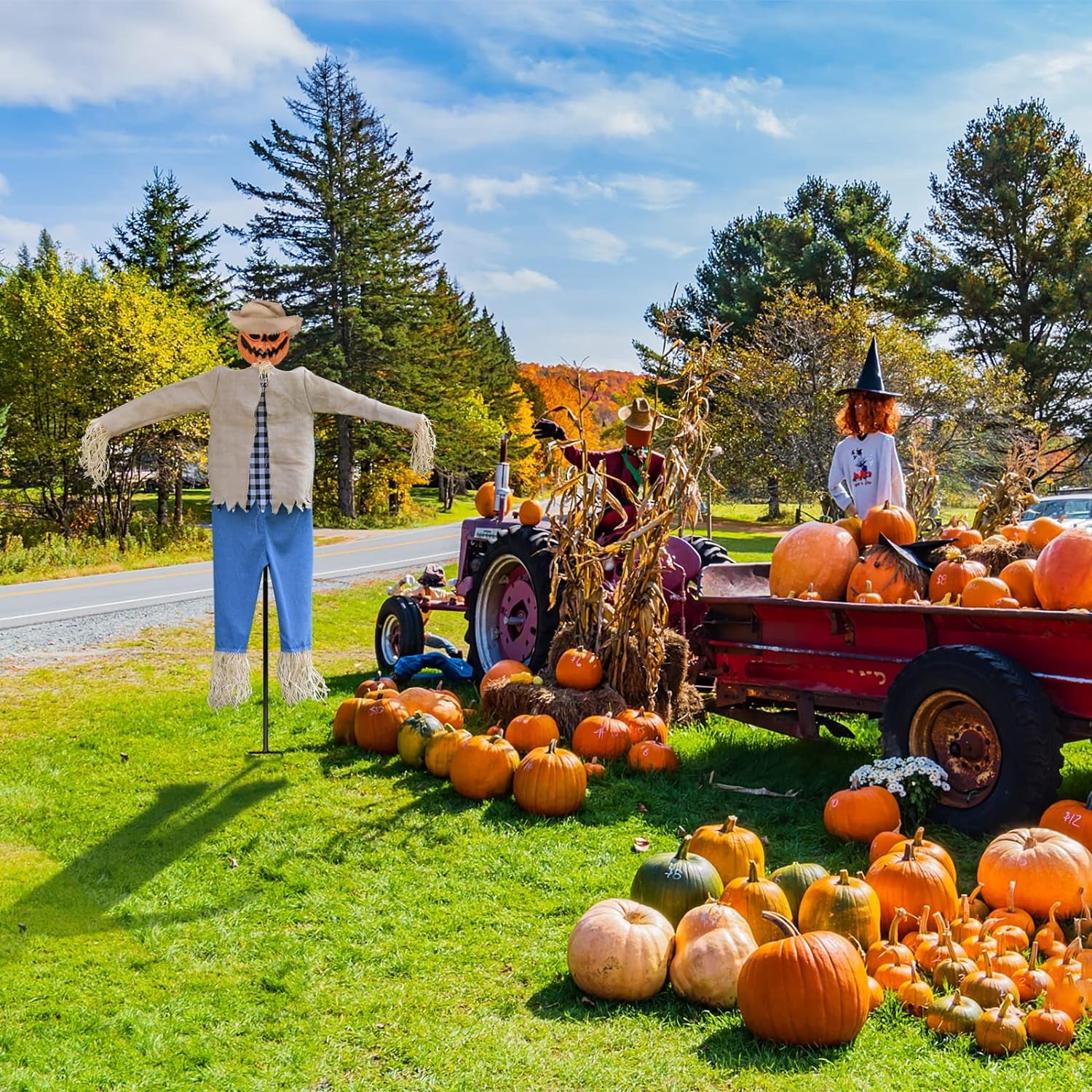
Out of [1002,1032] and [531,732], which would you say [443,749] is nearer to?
[531,732]

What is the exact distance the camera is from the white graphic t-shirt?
6840 mm

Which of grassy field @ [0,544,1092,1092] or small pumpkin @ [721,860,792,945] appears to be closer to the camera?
grassy field @ [0,544,1092,1092]

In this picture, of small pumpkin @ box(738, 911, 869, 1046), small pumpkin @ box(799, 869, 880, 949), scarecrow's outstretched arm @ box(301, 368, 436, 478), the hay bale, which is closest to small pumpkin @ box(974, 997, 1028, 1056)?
small pumpkin @ box(738, 911, 869, 1046)

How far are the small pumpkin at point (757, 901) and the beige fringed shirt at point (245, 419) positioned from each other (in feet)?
10.5

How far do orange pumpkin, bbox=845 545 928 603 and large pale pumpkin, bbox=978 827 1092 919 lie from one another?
1.83m

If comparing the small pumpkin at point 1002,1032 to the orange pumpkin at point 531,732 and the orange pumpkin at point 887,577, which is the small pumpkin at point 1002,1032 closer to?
the orange pumpkin at point 887,577

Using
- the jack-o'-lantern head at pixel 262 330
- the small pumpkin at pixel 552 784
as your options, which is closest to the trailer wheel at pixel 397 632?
the jack-o'-lantern head at pixel 262 330

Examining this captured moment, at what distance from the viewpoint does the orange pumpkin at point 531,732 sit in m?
6.21

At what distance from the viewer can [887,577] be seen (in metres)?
5.73

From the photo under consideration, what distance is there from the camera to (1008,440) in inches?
1118

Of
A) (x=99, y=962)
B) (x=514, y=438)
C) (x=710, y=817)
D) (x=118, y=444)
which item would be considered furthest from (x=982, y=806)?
(x=514, y=438)

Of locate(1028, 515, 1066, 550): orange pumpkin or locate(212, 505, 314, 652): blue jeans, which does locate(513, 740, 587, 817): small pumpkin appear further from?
locate(1028, 515, 1066, 550): orange pumpkin

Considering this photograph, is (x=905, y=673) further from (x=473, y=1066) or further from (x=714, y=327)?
(x=473, y=1066)

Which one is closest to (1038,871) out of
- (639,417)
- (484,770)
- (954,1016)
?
(954,1016)
